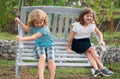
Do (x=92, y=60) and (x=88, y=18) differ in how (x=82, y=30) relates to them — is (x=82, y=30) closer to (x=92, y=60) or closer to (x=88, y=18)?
(x=88, y=18)

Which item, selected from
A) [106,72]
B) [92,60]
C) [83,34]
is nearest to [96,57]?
[92,60]

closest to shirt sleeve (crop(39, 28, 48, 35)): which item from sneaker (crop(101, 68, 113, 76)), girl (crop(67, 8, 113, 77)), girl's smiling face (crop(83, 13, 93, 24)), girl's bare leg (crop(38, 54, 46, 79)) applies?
girl's bare leg (crop(38, 54, 46, 79))

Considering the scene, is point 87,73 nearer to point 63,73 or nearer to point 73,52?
point 63,73

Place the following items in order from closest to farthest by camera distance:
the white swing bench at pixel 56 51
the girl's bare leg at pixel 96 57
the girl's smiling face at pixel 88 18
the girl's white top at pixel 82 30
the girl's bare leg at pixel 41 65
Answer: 1. the girl's bare leg at pixel 41 65
2. the white swing bench at pixel 56 51
3. the girl's bare leg at pixel 96 57
4. the girl's smiling face at pixel 88 18
5. the girl's white top at pixel 82 30

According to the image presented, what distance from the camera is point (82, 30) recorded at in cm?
545

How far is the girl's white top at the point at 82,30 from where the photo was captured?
5445 millimetres

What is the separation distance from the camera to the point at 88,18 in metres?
5.35

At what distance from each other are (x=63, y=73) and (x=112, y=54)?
1.44m

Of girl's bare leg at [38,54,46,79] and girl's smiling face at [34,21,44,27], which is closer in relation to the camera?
girl's bare leg at [38,54,46,79]

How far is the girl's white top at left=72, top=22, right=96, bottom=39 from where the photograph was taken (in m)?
5.45

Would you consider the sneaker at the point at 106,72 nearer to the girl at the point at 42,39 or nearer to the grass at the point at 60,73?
the girl at the point at 42,39

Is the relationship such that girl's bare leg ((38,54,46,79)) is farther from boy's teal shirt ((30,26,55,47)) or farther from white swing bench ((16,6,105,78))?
boy's teal shirt ((30,26,55,47))

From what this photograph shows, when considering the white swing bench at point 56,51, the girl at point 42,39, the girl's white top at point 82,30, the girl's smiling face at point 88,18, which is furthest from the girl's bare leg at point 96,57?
the girl at point 42,39

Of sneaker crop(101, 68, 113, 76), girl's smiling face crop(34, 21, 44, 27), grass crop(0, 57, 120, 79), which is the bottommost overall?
grass crop(0, 57, 120, 79)
